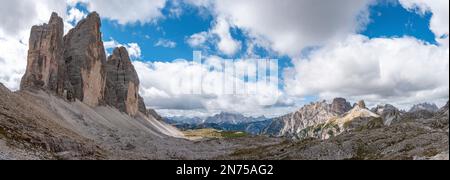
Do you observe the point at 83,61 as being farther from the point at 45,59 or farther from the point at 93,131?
the point at 93,131

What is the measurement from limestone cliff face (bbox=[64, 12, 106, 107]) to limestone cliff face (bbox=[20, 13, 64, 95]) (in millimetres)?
10587

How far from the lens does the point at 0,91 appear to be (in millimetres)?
95062

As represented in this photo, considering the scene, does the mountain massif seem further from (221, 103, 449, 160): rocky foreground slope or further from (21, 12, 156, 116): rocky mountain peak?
(21, 12, 156, 116): rocky mountain peak

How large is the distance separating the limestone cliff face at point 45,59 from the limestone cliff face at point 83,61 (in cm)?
1059

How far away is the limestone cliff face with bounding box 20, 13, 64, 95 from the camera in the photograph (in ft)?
505

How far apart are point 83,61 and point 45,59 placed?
27.9m

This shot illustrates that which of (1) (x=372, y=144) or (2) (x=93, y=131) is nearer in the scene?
(1) (x=372, y=144)

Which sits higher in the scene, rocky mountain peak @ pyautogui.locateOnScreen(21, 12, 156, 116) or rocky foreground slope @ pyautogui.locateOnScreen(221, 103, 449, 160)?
rocky mountain peak @ pyautogui.locateOnScreen(21, 12, 156, 116)

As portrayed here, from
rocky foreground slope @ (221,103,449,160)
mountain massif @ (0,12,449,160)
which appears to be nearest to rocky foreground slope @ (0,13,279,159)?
mountain massif @ (0,12,449,160)

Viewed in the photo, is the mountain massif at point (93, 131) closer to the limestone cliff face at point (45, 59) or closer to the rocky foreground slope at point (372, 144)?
the rocky foreground slope at point (372, 144)

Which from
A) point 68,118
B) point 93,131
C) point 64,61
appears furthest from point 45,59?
point 93,131

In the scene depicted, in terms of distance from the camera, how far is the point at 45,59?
159125 millimetres
